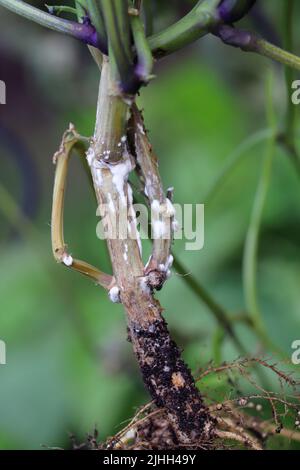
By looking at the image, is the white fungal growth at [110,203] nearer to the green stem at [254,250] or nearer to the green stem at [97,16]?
the green stem at [97,16]

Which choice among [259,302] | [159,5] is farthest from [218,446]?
[159,5]

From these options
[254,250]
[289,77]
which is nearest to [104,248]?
[254,250]

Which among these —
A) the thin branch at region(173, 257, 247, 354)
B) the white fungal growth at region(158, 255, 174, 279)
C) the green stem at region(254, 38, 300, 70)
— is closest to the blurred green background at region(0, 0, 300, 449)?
the thin branch at region(173, 257, 247, 354)

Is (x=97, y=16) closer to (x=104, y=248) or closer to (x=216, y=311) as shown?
(x=216, y=311)

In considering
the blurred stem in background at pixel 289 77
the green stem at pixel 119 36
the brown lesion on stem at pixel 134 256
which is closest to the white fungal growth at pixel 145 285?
the brown lesion on stem at pixel 134 256

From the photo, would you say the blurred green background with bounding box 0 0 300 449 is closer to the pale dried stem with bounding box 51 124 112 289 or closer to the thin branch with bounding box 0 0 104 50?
the pale dried stem with bounding box 51 124 112 289

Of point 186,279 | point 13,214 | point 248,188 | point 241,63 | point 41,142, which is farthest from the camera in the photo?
point 41,142

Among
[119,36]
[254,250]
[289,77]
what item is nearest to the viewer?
[119,36]
